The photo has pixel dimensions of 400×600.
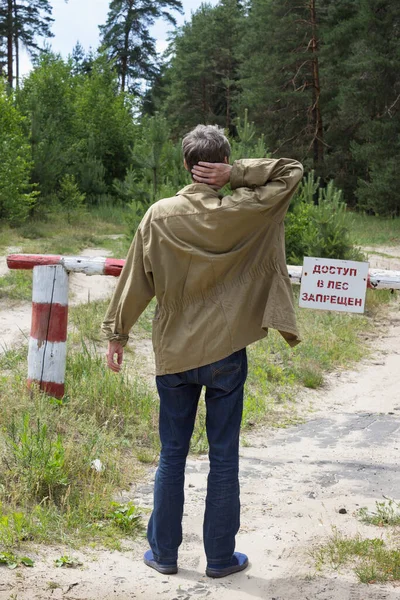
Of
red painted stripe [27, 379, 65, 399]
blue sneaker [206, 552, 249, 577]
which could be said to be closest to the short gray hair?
blue sneaker [206, 552, 249, 577]

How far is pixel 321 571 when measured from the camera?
3.28 m

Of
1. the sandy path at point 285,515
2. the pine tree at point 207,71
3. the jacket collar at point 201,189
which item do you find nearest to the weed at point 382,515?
the sandy path at point 285,515

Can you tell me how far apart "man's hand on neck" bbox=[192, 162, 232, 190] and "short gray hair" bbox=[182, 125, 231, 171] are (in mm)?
32

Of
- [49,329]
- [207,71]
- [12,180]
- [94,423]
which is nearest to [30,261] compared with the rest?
[49,329]

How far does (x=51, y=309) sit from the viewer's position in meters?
5.20

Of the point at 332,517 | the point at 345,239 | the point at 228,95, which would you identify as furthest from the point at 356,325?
the point at 228,95

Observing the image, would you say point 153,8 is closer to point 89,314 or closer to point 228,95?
point 228,95

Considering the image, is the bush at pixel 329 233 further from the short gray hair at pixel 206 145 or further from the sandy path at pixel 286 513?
the short gray hair at pixel 206 145

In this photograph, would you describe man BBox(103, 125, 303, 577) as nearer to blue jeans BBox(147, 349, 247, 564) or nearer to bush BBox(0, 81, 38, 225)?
blue jeans BBox(147, 349, 247, 564)

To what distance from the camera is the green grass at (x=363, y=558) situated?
3.20 metres

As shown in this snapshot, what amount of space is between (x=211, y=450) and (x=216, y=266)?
2.54 ft

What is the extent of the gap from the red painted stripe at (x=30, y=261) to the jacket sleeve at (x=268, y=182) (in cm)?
237

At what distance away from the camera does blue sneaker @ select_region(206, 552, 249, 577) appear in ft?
10.7

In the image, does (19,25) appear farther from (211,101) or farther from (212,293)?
(212,293)
